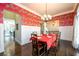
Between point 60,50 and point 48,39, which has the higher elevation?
point 48,39

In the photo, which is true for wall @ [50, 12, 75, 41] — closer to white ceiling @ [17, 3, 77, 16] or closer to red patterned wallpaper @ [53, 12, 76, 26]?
red patterned wallpaper @ [53, 12, 76, 26]

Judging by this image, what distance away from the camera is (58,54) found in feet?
6.75

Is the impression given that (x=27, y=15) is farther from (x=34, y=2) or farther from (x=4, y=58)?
(x=4, y=58)

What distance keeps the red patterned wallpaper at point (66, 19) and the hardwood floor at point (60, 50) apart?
377 millimetres

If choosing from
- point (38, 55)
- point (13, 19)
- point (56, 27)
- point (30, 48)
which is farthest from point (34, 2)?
point (38, 55)

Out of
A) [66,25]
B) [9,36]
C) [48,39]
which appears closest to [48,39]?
[48,39]

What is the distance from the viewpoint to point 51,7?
2061mm

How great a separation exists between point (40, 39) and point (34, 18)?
0.46 m

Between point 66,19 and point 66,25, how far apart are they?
128 mm

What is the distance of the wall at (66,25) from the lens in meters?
2.03

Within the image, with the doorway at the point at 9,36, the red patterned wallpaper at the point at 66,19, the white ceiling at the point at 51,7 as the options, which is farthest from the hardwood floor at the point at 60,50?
the white ceiling at the point at 51,7

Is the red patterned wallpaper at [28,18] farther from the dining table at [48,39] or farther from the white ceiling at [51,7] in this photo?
the dining table at [48,39]

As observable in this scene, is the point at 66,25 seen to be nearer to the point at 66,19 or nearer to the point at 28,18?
the point at 66,19

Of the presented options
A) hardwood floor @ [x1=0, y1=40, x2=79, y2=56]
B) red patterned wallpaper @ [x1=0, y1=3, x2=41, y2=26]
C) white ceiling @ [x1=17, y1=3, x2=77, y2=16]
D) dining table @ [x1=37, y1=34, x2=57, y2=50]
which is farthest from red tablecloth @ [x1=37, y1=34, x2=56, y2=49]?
white ceiling @ [x1=17, y1=3, x2=77, y2=16]
